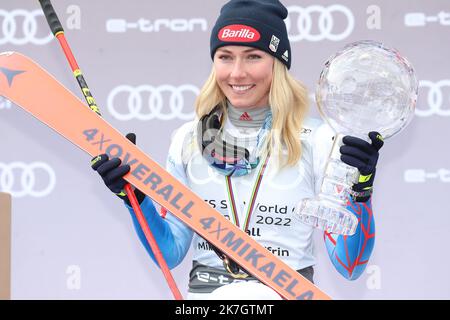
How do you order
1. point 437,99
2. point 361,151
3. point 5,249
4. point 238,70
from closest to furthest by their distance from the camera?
point 361,151
point 5,249
point 238,70
point 437,99

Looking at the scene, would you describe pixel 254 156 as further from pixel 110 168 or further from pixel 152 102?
pixel 152 102

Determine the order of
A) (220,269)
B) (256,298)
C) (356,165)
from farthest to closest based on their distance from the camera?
(220,269) < (356,165) < (256,298)

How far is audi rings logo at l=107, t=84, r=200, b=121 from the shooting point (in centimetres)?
370

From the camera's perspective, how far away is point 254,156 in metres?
2.54

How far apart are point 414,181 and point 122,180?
1710mm

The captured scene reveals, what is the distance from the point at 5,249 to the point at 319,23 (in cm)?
186

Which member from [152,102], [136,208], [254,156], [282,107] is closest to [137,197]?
[136,208]

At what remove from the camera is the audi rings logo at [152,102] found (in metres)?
3.70

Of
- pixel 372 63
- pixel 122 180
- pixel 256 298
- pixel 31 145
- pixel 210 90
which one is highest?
pixel 31 145

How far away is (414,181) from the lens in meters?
3.62

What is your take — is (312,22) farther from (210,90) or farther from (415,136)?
(210,90)

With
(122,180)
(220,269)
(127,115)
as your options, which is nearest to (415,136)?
(127,115)

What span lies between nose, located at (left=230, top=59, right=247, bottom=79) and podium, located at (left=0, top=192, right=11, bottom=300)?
69 cm

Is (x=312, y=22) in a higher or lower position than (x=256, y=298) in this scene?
higher
